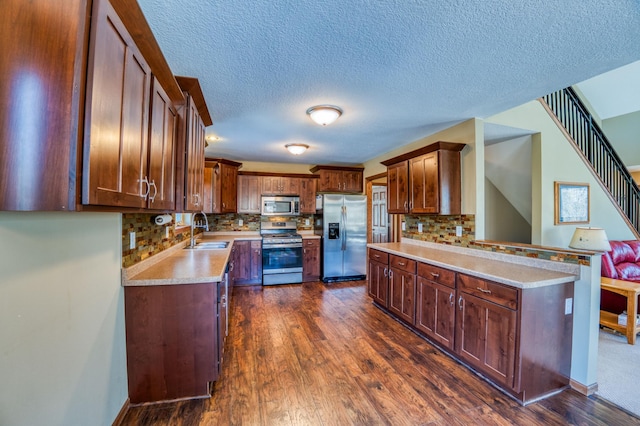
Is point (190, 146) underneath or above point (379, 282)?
above

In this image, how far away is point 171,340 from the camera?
199cm

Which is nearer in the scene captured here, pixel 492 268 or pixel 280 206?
pixel 492 268

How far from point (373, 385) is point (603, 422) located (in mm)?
1480

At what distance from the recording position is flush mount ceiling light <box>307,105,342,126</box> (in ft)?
9.05

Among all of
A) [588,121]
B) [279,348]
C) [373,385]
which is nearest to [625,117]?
[588,121]

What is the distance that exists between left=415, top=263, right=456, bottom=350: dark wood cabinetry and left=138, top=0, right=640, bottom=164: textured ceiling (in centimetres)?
170

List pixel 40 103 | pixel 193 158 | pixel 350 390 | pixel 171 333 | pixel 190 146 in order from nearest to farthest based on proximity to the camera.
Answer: pixel 40 103
pixel 171 333
pixel 350 390
pixel 190 146
pixel 193 158

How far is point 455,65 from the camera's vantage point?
2.01 m

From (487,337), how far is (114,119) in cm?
277

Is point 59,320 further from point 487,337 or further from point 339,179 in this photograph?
point 339,179

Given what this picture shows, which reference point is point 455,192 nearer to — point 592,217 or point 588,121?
point 592,217

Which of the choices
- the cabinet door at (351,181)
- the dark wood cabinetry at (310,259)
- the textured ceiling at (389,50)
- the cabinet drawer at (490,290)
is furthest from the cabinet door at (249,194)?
the cabinet drawer at (490,290)

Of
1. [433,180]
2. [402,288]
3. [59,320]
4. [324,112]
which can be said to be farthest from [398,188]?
[59,320]

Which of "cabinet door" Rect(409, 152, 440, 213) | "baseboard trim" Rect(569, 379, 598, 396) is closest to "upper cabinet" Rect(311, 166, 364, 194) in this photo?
"cabinet door" Rect(409, 152, 440, 213)
